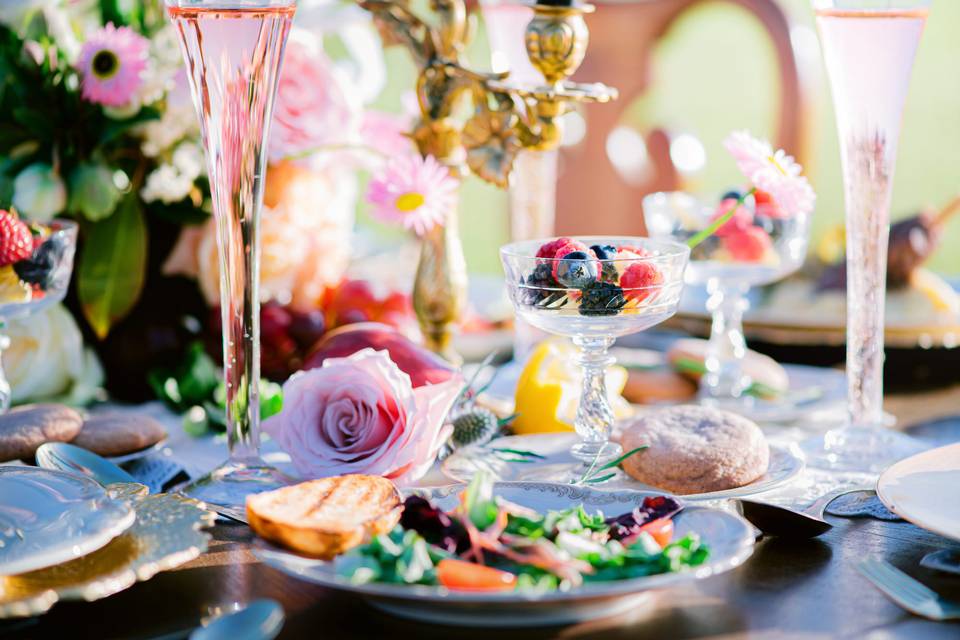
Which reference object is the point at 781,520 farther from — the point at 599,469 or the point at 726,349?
the point at 726,349

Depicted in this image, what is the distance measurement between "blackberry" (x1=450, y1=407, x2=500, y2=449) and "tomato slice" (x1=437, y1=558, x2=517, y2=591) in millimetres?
A: 313

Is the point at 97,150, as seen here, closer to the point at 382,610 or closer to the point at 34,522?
the point at 34,522

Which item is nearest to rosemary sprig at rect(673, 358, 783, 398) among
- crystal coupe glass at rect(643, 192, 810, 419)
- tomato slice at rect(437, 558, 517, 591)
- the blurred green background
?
crystal coupe glass at rect(643, 192, 810, 419)

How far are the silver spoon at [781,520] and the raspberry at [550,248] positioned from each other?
206 millimetres

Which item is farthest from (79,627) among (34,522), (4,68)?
(4,68)

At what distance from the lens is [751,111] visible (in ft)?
18.2

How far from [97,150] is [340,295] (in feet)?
0.93

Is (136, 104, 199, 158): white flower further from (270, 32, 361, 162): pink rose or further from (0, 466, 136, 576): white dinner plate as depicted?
(0, 466, 136, 576): white dinner plate

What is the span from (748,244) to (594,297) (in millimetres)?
343

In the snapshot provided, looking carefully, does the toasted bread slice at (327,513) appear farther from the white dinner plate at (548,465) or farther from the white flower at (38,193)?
the white flower at (38,193)

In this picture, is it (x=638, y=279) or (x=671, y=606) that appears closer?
(x=671, y=606)

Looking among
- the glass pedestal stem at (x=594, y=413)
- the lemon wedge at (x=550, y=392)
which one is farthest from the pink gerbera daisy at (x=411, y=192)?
the glass pedestal stem at (x=594, y=413)

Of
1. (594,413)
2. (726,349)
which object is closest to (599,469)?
(594,413)

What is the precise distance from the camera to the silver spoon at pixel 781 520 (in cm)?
71
